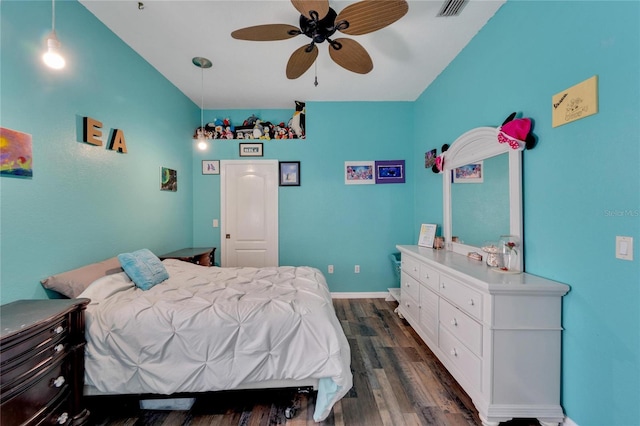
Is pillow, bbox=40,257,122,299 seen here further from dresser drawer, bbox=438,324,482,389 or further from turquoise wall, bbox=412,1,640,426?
turquoise wall, bbox=412,1,640,426

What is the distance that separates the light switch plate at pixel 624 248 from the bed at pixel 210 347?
153 centimetres

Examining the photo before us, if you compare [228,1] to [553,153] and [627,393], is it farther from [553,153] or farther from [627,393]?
[627,393]

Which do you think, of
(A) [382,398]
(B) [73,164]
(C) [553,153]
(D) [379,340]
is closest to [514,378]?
(A) [382,398]

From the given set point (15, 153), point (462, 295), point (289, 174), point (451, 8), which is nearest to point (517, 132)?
point (451, 8)

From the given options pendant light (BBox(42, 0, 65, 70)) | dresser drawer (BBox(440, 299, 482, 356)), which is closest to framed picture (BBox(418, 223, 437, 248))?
dresser drawer (BBox(440, 299, 482, 356))

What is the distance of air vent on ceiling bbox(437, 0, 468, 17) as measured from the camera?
1829mm

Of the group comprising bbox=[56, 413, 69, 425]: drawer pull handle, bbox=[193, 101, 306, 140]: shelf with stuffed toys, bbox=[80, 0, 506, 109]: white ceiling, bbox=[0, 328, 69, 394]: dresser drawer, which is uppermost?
bbox=[80, 0, 506, 109]: white ceiling

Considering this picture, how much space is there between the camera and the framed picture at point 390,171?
3.66 metres

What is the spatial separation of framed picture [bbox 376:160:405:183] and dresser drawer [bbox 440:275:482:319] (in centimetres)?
192

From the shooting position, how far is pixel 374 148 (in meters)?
3.68

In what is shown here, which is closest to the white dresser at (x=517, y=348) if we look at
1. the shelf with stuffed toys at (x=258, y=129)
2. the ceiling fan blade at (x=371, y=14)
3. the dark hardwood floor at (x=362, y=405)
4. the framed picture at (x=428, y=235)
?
the dark hardwood floor at (x=362, y=405)

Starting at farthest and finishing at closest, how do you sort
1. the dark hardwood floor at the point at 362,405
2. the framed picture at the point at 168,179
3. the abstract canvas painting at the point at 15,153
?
the framed picture at the point at 168,179 → the dark hardwood floor at the point at 362,405 → the abstract canvas painting at the point at 15,153

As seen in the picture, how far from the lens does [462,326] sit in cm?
176

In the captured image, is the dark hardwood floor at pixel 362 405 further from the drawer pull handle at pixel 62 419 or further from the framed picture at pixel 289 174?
the framed picture at pixel 289 174
